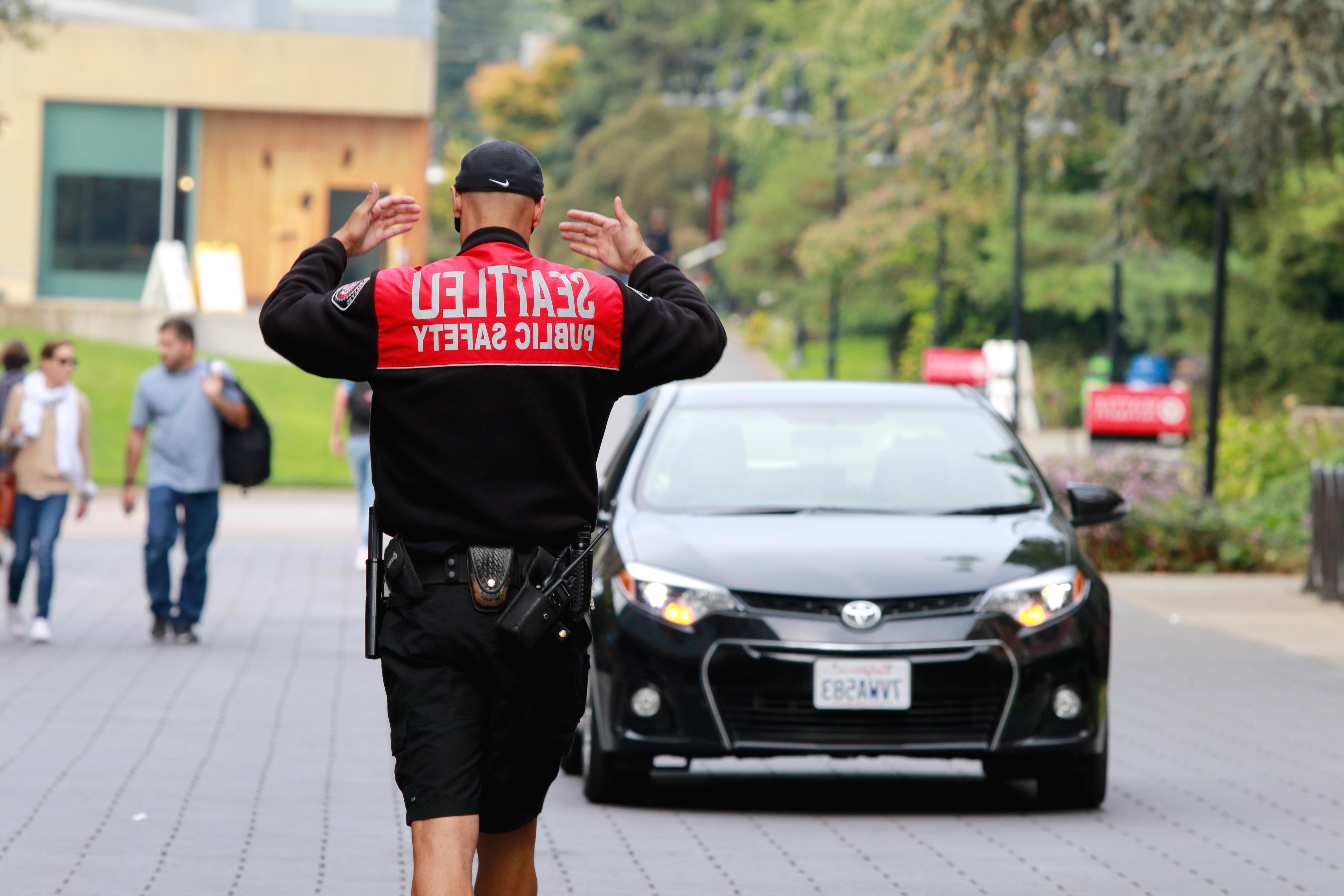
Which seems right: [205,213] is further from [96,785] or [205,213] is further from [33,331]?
[96,785]

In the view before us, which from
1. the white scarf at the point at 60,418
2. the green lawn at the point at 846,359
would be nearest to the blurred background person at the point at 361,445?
the white scarf at the point at 60,418

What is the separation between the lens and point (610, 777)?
8.67m

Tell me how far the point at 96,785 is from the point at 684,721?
2.28 meters

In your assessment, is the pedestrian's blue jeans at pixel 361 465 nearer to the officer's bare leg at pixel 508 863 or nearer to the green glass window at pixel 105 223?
the officer's bare leg at pixel 508 863

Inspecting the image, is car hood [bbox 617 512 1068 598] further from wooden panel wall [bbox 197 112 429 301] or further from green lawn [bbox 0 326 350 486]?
wooden panel wall [bbox 197 112 429 301]

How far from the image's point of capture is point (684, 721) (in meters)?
8.27

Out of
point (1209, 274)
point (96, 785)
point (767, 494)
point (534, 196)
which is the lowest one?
point (96, 785)

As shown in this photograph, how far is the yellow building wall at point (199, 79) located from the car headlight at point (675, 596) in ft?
156

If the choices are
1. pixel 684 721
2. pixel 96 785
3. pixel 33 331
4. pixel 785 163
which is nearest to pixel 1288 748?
pixel 684 721

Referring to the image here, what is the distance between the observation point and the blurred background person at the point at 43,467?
557 inches

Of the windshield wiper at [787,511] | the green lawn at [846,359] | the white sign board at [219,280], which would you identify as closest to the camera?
the windshield wiper at [787,511]

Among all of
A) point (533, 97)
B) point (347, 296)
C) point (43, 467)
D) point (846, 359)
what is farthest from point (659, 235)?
point (347, 296)

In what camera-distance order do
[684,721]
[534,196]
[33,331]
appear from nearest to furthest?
[534,196] → [684,721] → [33,331]

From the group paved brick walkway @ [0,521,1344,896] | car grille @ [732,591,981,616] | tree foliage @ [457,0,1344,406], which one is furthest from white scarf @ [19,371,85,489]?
tree foliage @ [457,0,1344,406]
